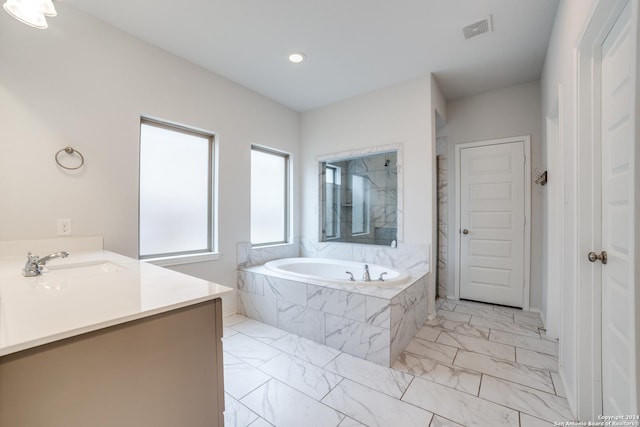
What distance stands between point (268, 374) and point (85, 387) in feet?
4.61

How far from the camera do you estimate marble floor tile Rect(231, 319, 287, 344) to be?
245cm

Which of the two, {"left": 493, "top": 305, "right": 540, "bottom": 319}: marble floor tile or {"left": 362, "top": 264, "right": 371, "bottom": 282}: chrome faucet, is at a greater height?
{"left": 362, "top": 264, "right": 371, "bottom": 282}: chrome faucet

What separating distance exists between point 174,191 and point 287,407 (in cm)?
213

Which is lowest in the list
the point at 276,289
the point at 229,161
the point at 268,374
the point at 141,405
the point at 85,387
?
the point at 268,374

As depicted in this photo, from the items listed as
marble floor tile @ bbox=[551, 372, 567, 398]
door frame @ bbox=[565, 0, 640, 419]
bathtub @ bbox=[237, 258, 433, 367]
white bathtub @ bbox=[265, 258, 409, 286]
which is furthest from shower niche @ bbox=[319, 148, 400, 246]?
door frame @ bbox=[565, 0, 640, 419]

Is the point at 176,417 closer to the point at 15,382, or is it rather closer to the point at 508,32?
the point at 15,382

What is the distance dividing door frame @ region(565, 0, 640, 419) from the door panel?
3 centimetres

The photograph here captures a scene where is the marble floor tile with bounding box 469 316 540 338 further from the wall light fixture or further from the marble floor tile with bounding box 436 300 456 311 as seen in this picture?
the wall light fixture

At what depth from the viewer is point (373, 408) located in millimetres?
1580

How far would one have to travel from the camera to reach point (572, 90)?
154cm

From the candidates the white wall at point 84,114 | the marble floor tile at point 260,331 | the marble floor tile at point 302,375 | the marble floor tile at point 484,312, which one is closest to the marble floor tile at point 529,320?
the marble floor tile at point 484,312

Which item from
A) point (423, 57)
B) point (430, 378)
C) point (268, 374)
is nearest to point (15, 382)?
point (268, 374)

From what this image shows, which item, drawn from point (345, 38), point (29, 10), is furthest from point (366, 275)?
point (29, 10)

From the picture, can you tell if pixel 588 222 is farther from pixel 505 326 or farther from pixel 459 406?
pixel 505 326
